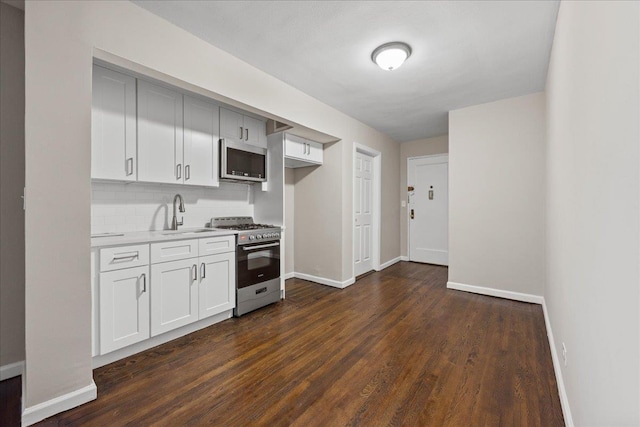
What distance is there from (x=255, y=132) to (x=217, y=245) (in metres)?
1.62

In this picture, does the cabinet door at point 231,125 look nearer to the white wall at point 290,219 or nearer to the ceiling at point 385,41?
the ceiling at point 385,41

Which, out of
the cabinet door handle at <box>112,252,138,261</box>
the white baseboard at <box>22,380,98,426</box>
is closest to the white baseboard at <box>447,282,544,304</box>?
the cabinet door handle at <box>112,252,138,261</box>

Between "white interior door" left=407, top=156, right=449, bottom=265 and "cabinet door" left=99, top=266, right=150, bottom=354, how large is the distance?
4.88 meters

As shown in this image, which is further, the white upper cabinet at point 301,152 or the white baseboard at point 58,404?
the white upper cabinet at point 301,152

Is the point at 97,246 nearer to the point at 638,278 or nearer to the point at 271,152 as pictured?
the point at 271,152

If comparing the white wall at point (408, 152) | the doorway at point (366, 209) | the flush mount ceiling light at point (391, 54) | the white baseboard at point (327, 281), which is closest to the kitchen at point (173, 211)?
the white baseboard at point (327, 281)

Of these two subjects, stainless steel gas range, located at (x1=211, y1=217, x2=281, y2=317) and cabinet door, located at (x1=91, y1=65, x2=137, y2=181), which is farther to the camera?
stainless steel gas range, located at (x1=211, y1=217, x2=281, y2=317)

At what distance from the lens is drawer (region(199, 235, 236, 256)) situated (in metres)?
2.71

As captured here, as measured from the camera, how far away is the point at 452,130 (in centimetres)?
399

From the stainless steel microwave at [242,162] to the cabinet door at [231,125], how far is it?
0.14 metres

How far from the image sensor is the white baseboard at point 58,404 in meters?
1.56

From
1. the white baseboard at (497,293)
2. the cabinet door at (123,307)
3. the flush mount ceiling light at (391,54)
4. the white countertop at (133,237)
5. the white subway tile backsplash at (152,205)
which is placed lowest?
the white baseboard at (497,293)

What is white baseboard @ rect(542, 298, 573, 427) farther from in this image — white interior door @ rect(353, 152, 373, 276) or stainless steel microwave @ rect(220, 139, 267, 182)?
stainless steel microwave @ rect(220, 139, 267, 182)

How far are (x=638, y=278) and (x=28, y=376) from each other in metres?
2.63
